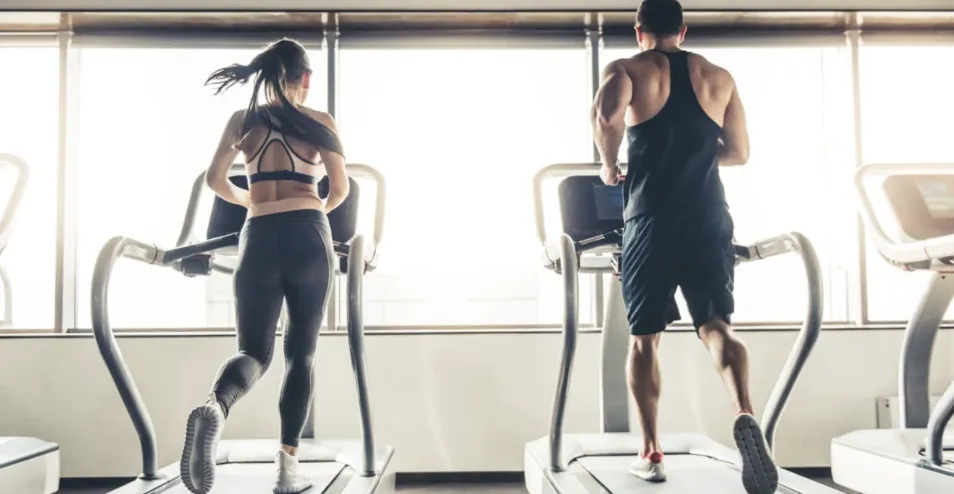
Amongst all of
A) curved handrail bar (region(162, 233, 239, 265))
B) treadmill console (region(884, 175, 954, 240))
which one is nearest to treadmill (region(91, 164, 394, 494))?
curved handrail bar (region(162, 233, 239, 265))

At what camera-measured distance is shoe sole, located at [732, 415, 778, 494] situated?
1.69 m

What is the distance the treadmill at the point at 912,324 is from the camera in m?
2.26

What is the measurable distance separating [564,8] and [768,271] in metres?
1.82

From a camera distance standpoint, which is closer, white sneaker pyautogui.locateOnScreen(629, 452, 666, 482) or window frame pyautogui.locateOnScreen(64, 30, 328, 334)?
white sneaker pyautogui.locateOnScreen(629, 452, 666, 482)

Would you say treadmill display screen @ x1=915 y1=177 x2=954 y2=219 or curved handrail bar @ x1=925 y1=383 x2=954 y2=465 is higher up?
treadmill display screen @ x1=915 y1=177 x2=954 y2=219

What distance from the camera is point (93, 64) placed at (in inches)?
140

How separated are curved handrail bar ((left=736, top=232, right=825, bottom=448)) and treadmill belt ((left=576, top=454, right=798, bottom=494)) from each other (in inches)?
9.2

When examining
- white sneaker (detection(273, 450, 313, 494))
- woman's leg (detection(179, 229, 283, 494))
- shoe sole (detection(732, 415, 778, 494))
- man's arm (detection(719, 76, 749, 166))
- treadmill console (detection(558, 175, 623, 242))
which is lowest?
white sneaker (detection(273, 450, 313, 494))

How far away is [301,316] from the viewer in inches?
75.7

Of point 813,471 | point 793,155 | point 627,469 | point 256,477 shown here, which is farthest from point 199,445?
point 793,155

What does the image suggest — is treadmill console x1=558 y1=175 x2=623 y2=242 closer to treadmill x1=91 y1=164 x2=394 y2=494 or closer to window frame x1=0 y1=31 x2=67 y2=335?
treadmill x1=91 y1=164 x2=394 y2=494

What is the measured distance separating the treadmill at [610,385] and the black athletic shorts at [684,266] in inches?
10.9

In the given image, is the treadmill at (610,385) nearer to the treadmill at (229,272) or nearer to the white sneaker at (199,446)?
the treadmill at (229,272)

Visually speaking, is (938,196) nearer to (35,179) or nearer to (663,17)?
(663,17)
